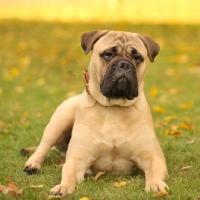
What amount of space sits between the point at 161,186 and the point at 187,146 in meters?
1.81

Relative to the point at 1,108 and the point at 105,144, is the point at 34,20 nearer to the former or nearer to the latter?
the point at 1,108

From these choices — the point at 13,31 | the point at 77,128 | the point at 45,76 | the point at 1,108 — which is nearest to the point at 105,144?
the point at 77,128

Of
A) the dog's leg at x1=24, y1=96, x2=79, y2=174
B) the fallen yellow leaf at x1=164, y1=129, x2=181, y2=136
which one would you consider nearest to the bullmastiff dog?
the dog's leg at x1=24, y1=96, x2=79, y2=174

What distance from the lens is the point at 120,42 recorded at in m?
5.04

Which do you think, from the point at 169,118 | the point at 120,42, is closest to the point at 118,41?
the point at 120,42

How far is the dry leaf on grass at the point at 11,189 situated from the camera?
4.31m

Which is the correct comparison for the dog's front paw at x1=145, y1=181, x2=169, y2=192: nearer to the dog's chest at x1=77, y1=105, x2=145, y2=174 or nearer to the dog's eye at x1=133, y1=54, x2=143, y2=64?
the dog's chest at x1=77, y1=105, x2=145, y2=174

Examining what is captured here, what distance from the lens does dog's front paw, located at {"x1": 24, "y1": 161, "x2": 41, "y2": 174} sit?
5.24 m

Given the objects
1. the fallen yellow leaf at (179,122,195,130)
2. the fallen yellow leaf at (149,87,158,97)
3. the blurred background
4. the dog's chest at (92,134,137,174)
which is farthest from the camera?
the blurred background

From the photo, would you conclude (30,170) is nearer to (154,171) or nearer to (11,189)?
(11,189)

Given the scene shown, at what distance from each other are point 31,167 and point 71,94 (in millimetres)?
4381

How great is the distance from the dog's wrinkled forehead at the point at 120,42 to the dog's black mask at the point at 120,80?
205 mm

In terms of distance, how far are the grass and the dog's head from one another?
2.61 feet

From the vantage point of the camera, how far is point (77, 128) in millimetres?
5152
